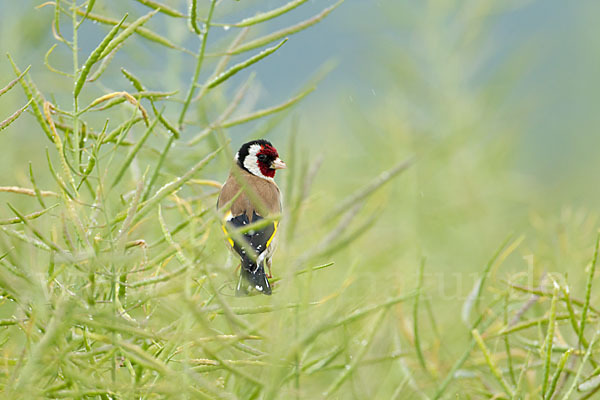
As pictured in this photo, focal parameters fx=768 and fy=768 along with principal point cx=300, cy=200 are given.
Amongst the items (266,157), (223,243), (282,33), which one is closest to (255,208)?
(223,243)

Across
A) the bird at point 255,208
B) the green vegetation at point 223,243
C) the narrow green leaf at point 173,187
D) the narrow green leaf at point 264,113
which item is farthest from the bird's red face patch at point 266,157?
the narrow green leaf at point 173,187

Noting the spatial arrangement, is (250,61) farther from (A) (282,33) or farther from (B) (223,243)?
(B) (223,243)

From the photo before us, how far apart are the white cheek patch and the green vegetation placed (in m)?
0.12

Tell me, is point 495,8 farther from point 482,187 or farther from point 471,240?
point 471,240

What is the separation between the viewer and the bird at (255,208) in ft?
4.50

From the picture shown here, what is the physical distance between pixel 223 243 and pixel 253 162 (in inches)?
19.0

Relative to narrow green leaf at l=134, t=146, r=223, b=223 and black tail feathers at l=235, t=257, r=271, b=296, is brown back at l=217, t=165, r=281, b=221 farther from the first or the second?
narrow green leaf at l=134, t=146, r=223, b=223

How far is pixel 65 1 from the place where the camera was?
4.01 ft

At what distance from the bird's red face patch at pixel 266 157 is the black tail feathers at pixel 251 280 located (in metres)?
0.57

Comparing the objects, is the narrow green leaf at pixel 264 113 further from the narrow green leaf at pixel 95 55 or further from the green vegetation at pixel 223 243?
the narrow green leaf at pixel 95 55

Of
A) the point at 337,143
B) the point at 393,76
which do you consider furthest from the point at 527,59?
the point at 337,143

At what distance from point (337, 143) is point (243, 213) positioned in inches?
159

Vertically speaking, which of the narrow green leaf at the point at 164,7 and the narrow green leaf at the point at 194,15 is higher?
the narrow green leaf at the point at 164,7

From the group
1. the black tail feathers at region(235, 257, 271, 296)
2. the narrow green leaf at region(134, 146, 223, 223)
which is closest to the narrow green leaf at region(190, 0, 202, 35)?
the narrow green leaf at region(134, 146, 223, 223)
